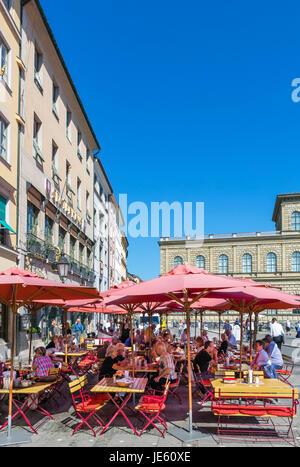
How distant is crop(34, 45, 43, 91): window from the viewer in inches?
776

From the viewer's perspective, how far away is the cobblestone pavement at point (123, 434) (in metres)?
6.56

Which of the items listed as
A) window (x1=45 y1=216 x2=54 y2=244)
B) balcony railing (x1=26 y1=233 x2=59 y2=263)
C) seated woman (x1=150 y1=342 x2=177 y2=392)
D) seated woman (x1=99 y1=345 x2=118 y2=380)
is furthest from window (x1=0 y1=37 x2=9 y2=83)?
seated woman (x1=150 y1=342 x2=177 y2=392)

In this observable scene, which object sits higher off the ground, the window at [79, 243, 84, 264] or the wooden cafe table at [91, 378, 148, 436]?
the window at [79, 243, 84, 264]

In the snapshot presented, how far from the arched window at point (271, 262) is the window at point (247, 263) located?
309 cm

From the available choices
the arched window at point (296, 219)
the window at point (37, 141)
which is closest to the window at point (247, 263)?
the arched window at point (296, 219)

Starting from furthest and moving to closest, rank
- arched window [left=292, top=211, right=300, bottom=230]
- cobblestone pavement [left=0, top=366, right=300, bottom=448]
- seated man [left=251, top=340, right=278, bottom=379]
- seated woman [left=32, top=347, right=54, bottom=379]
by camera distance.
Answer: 1. arched window [left=292, top=211, right=300, bottom=230]
2. seated man [left=251, top=340, right=278, bottom=379]
3. seated woman [left=32, top=347, right=54, bottom=379]
4. cobblestone pavement [left=0, top=366, right=300, bottom=448]

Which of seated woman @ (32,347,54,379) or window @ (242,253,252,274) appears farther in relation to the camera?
window @ (242,253,252,274)

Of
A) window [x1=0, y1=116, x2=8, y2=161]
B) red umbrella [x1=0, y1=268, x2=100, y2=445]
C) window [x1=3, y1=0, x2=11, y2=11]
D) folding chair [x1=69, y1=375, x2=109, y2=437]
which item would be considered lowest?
folding chair [x1=69, y1=375, x2=109, y2=437]

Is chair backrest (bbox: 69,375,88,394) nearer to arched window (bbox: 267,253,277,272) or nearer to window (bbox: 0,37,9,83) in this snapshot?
window (bbox: 0,37,9,83)

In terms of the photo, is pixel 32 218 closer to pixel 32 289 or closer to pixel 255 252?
pixel 32 289

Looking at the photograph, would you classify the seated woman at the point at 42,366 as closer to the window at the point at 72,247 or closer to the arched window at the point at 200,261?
the window at the point at 72,247

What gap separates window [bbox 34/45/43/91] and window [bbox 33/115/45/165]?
1621 mm
